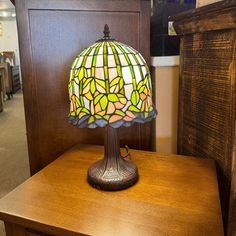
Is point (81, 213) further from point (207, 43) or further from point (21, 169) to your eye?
point (21, 169)

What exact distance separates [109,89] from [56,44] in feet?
1.71

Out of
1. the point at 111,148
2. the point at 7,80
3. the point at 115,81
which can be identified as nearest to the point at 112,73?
the point at 115,81

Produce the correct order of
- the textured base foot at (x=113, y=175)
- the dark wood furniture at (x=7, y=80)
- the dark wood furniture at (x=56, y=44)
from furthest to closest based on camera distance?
the dark wood furniture at (x=7, y=80) < the dark wood furniture at (x=56, y=44) < the textured base foot at (x=113, y=175)

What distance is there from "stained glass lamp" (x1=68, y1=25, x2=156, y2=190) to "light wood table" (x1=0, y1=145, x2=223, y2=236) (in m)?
0.22

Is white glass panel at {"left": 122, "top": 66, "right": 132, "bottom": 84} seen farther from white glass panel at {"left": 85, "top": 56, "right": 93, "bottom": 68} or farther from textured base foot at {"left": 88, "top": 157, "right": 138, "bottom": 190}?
textured base foot at {"left": 88, "top": 157, "right": 138, "bottom": 190}

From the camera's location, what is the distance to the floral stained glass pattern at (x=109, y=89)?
667 mm

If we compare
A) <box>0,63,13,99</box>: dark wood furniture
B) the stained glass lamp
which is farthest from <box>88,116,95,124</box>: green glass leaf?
<box>0,63,13,99</box>: dark wood furniture

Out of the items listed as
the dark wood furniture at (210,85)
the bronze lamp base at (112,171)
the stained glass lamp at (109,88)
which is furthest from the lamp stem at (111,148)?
the dark wood furniture at (210,85)

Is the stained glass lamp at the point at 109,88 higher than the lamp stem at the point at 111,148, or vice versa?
the stained glass lamp at the point at 109,88

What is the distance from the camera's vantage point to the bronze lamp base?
78 cm

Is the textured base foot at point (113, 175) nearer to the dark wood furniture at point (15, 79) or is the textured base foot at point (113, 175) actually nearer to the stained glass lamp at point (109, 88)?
the stained glass lamp at point (109, 88)

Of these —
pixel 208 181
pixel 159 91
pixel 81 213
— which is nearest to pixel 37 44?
pixel 159 91

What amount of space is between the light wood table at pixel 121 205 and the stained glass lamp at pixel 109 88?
0.72 feet

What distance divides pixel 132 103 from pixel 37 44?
22.9 inches
